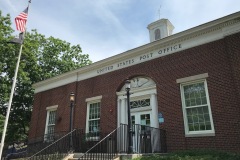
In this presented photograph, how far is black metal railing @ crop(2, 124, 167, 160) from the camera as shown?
884 centimetres

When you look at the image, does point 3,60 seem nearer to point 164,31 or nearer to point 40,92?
point 40,92

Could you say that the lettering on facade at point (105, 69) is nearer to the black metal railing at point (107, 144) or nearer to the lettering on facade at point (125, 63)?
the lettering on facade at point (125, 63)

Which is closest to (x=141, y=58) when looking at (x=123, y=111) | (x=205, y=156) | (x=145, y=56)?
(x=145, y=56)

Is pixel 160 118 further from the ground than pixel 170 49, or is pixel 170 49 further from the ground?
pixel 170 49

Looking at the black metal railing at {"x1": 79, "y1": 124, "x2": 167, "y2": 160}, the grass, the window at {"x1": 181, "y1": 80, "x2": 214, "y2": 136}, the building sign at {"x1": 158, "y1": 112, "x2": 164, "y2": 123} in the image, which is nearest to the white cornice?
the window at {"x1": 181, "y1": 80, "x2": 214, "y2": 136}

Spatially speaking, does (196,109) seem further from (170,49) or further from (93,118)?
(93,118)

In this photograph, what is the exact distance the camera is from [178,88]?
10289 millimetres

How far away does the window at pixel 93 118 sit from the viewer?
1268 cm

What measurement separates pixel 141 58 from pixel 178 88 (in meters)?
2.91

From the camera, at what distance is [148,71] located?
11.6 metres

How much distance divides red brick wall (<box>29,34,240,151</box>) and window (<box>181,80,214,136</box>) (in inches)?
8.8

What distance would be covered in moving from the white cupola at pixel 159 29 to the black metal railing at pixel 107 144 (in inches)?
308

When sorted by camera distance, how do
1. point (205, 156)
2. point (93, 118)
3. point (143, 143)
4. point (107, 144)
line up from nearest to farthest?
1. point (205, 156)
2. point (107, 144)
3. point (143, 143)
4. point (93, 118)

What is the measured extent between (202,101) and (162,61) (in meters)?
2.90
